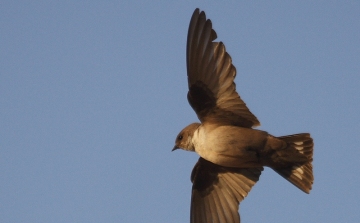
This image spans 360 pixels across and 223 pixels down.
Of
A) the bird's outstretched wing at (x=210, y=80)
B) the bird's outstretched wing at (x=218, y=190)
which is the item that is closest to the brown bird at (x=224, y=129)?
the bird's outstretched wing at (x=210, y=80)

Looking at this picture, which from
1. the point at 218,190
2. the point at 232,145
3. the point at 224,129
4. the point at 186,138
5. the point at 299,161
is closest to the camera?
the point at 232,145

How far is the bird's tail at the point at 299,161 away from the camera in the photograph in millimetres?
11469

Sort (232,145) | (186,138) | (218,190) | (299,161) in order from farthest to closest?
(218,190)
(186,138)
(299,161)
(232,145)

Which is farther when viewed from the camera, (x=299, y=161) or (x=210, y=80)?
(x=210, y=80)

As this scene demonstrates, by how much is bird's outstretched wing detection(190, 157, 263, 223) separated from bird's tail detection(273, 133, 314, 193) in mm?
709

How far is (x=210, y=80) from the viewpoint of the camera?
38.5ft

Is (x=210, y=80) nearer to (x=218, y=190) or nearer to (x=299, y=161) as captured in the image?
(x=299, y=161)

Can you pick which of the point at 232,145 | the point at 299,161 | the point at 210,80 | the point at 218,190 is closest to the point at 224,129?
the point at 232,145

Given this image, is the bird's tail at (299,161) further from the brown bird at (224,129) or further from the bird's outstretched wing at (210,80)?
the bird's outstretched wing at (210,80)

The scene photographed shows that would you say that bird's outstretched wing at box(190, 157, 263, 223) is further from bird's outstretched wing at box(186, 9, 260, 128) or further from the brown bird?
bird's outstretched wing at box(186, 9, 260, 128)

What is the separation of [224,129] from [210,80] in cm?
83

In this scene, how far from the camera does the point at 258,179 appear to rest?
40.3 feet

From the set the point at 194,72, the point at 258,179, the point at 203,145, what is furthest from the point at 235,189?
the point at 194,72

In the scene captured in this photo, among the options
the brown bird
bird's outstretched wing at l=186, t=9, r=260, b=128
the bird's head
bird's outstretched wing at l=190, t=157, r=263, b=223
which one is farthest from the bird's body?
bird's outstretched wing at l=190, t=157, r=263, b=223
